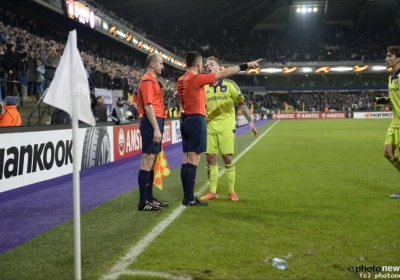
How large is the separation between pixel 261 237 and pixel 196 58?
8.93 feet

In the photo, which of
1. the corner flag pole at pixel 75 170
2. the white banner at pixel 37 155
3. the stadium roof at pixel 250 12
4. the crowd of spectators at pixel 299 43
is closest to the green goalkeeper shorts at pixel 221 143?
the white banner at pixel 37 155

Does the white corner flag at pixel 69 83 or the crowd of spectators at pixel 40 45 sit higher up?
the crowd of spectators at pixel 40 45

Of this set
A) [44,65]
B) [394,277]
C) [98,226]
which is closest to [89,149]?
[44,65]

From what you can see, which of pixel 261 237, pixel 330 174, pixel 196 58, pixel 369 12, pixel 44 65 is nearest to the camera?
pixel 261 237

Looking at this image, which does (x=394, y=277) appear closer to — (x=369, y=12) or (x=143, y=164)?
(x=143, y=164)

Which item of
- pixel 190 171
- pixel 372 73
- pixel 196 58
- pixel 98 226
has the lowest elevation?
pixel 98 226

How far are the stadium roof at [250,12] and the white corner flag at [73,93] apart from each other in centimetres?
4291

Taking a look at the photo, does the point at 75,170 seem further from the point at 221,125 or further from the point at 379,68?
the point at 379,68

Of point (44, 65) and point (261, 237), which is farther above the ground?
point (44, 65)

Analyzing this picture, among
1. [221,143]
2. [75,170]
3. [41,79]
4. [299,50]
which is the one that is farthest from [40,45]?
[299,50]

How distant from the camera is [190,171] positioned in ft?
22.0

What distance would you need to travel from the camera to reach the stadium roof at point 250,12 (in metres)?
50.1

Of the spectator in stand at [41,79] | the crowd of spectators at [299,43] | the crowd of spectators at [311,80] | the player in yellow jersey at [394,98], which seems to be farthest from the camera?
the crowd of spectators at [311,80]

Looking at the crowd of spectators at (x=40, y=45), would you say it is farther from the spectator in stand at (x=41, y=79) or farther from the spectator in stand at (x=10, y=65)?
the spectator in stand at (x=41, y=79)
